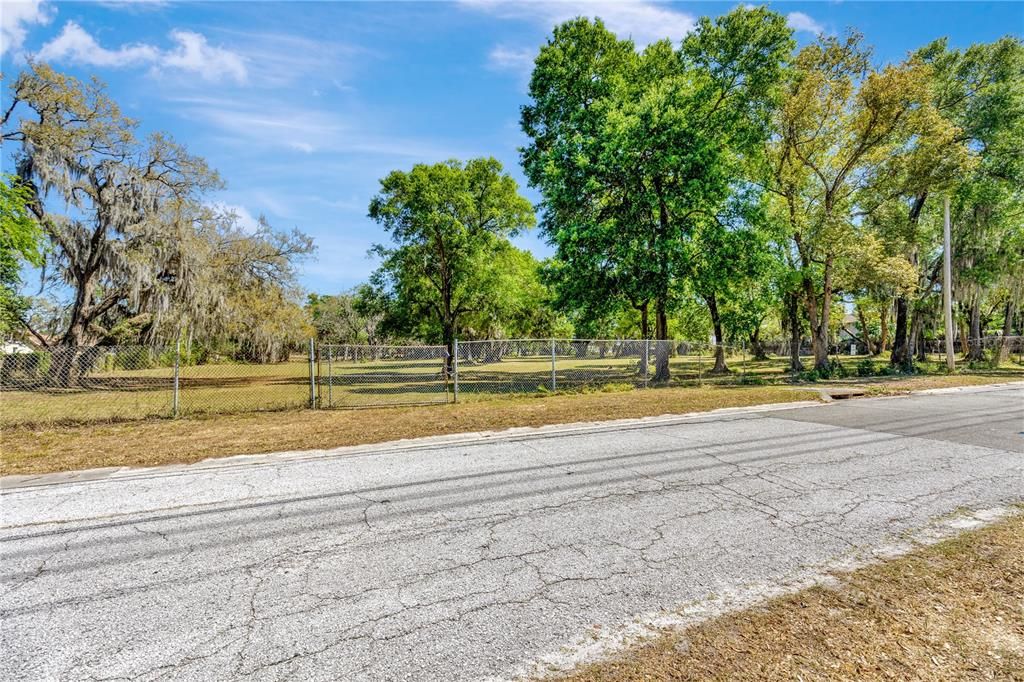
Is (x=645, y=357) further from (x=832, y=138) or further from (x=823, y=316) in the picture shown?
(x=832, y=138)

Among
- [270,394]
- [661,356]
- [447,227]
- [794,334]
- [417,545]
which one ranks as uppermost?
[447,227]

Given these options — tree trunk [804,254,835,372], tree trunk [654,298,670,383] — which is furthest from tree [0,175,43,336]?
tree trunk [804,254,835,372]

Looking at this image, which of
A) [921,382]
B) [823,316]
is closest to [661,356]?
[823,316]

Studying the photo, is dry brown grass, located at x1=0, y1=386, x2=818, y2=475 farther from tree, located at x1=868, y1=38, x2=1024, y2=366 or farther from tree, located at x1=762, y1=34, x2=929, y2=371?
tree, located at x1=868, y1=38, x2=1024, y2=366

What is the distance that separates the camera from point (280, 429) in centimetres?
892

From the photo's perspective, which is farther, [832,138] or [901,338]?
[901,338]

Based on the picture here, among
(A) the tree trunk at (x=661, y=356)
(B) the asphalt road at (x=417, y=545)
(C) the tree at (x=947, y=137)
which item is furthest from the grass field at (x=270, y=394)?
(C) the tree at (x=947, y=137)

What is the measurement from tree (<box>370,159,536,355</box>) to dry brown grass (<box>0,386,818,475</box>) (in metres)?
14.6

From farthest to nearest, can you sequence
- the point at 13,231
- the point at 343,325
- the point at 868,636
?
the point at 343,325 < the point at 13,231 < the point at 868,636

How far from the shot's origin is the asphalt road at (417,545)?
2.55 metres

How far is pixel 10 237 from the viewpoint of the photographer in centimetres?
1084

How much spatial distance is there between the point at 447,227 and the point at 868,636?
2447 centimetres

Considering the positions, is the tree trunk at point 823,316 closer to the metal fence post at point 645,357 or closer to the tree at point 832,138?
the tree at point 832,138

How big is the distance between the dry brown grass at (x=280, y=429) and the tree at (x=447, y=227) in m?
14.6
